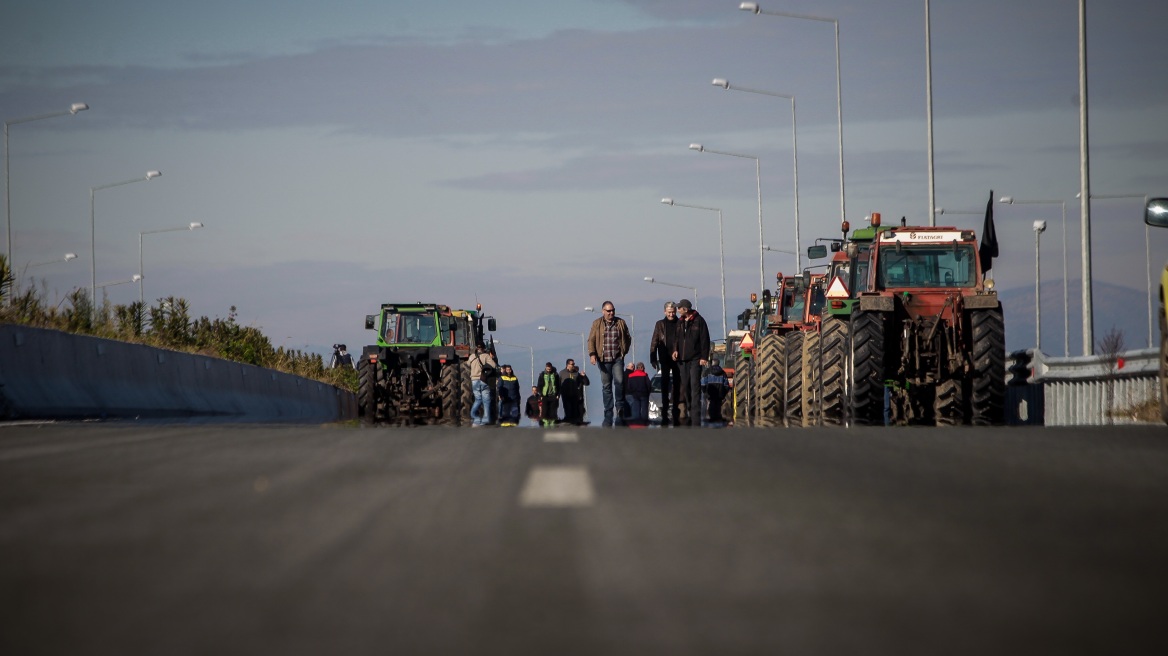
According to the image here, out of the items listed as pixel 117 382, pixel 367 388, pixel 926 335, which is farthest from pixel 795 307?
pixel 117 382

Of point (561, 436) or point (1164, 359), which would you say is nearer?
point (561, 436)

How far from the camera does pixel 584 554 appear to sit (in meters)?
6.04

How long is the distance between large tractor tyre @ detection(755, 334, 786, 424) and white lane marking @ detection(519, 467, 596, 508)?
16317 mm

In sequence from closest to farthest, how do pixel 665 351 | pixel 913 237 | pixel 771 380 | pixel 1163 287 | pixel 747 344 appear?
pixel 1163 287 → pixel 913 237 → pixel 665 351 → pixel 771 380 → pixel 747 344

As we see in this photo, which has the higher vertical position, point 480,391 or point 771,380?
point 771,380

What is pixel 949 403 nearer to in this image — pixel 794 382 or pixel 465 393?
pixel 794 382

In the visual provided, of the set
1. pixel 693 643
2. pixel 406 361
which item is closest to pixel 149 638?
pixel 693 643

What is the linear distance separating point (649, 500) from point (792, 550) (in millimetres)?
1965

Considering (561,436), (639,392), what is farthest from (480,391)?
(561,436)

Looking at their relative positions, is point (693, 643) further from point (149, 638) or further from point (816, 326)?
point (816, 326)

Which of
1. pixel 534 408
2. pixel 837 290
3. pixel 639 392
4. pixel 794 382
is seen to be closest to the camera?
pixel 837 290

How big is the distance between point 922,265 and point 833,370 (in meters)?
1.75

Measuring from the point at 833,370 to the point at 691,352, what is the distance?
3.31 m

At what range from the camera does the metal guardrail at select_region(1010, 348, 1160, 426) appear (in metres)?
22.5
